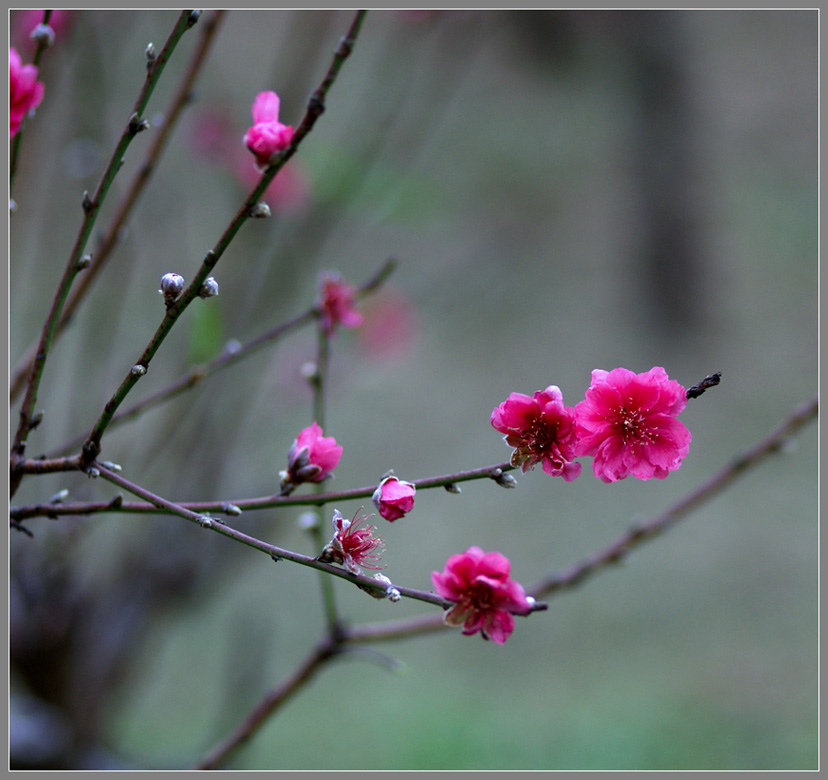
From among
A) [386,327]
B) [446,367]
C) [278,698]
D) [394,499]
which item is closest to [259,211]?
[394,499]

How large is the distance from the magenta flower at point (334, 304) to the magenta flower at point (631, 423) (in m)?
0.28

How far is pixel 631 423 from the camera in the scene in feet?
1.24

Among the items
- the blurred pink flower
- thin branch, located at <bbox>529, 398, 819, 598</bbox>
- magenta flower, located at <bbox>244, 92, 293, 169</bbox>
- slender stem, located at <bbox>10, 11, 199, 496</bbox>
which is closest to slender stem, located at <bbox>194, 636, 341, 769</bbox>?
thin branch, located at <bbox>529, 398, 819, 598</bbox>

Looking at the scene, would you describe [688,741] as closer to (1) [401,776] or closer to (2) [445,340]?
(1) [401,776]

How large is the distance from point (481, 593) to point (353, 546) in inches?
2.8

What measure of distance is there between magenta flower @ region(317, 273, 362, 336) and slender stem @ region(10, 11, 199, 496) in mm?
195

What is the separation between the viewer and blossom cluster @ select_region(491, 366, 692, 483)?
1.24ft

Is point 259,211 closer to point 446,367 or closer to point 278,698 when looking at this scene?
point 278,698

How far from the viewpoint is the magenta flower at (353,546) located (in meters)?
0.38

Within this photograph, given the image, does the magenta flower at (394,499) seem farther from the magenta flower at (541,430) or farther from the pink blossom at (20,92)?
the pink blossom at (20,92)

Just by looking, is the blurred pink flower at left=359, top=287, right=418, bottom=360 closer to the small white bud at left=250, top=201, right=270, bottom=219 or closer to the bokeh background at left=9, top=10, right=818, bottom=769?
the bokeh background at left=9, top=10, right=818, bottom=769

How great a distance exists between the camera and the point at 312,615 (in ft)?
8.63

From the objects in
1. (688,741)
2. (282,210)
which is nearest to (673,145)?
(688,741)

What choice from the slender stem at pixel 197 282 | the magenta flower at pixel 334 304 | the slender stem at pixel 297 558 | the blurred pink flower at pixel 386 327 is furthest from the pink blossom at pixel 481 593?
the blurred pink flower at pixel 386 327
